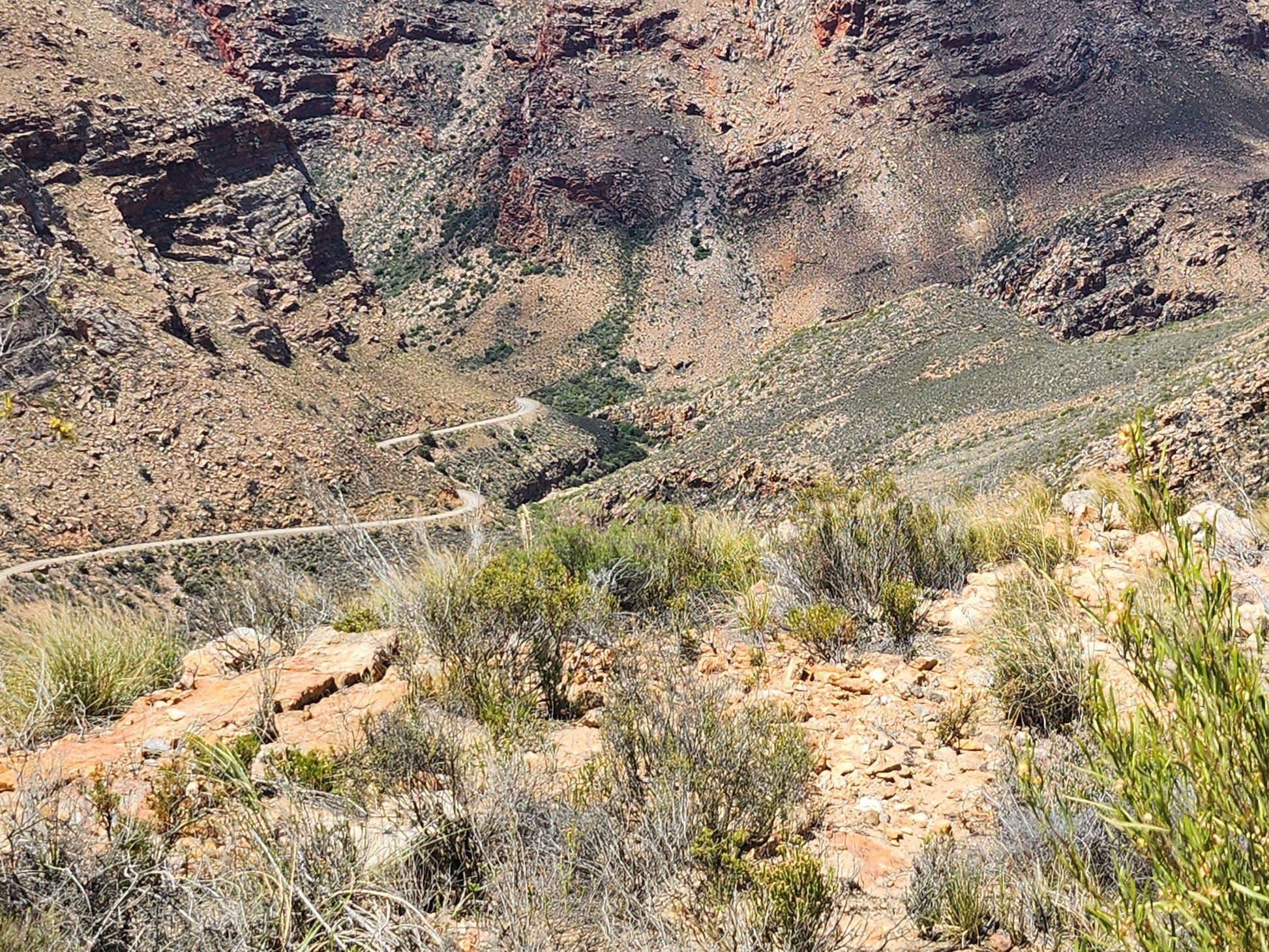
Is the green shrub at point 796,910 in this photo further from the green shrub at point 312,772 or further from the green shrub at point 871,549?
the green shrub at point 871,549

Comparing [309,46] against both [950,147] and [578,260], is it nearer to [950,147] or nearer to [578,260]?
[578,260]

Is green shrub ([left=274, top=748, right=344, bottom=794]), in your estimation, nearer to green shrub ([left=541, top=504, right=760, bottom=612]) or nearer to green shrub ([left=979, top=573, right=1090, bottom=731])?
green shrub ([left=541, top=504, right=760, bottom=612])

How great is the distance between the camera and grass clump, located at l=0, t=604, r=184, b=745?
5066 millimetres

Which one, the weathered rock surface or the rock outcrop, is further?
the rock outcrop

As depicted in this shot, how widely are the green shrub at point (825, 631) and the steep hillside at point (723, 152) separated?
5101 cm

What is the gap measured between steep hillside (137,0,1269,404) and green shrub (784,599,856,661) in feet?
167

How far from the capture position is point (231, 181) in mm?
57656

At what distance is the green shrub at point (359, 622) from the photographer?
699 cm

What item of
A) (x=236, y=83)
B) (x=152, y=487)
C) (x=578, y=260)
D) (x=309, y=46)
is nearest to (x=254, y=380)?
(x=152, y=487)

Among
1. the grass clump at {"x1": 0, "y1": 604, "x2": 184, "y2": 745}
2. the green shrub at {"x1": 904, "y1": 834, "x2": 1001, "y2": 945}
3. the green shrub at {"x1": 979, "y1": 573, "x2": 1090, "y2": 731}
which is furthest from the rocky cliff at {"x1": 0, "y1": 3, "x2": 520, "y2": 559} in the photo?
the green shrub at {"x1": 904, "y1": 834, "x2": 1001, "y2": 945}

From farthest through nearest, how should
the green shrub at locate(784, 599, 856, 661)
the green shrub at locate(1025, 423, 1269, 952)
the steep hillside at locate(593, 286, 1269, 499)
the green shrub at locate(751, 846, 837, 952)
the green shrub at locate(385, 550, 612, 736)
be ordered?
1. the steep hillside at locate(593, 286, 1269, 499)
2. the green shrub at locate(784, 599, 856, 661)
3. the green shrub at locate(385, 550, 612, 736)
4. the green shrub at locate(751, 846, 837, 952)
5. the green shrub at locate(1025, 423, 1269, 952)

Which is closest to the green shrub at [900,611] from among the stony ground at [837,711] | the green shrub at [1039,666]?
the stony ground at [837,711]

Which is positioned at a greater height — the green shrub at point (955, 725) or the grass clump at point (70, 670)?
the grass clump at point (70, 670)

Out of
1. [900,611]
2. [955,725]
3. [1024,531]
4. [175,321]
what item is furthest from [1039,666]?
[175,321]
